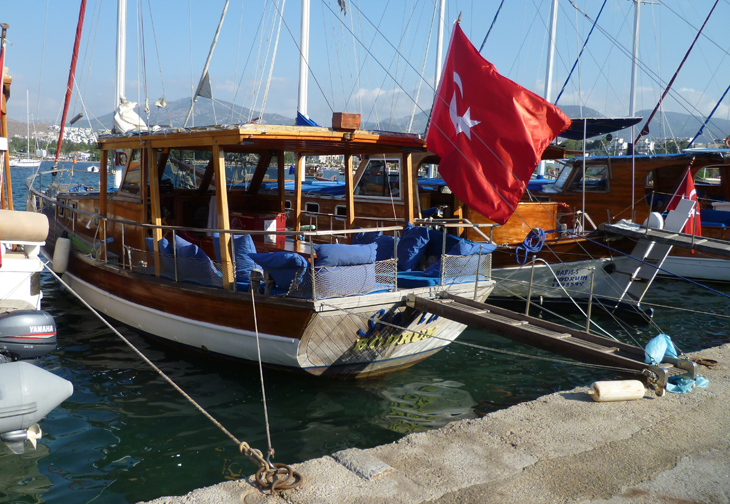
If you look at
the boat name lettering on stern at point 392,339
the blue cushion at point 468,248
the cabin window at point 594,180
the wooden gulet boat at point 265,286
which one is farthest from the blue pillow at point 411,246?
the cabin window at point 594,180

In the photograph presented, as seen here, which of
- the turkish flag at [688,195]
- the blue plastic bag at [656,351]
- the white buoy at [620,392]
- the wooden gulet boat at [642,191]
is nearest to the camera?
the white buoy at [620,392]

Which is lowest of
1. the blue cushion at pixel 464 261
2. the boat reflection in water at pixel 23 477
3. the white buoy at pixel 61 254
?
the boat reflection in water at pixel 23 477

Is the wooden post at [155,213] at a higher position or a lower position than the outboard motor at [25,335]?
higher

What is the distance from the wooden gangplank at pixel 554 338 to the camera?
17.2 feet

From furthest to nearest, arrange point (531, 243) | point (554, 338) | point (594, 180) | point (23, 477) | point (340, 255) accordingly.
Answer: point (594, 180)
point (531, 243)
point (340, 255)
point (554, 338)
point (23, 477)

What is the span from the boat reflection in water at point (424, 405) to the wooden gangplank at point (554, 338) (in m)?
1.23

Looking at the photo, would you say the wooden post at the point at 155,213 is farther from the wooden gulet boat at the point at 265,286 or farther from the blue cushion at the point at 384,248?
the blue cushion at the point at 384,248

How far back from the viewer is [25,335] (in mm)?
5926

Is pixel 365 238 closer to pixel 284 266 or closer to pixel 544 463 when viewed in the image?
pixel 284 266

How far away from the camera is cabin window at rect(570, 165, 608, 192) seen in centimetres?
1452

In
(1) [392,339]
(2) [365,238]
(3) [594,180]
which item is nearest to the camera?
(1) [392,339]

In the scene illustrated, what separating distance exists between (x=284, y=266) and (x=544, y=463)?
3.51 m

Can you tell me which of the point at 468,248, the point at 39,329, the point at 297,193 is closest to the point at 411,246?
the point at 468,248

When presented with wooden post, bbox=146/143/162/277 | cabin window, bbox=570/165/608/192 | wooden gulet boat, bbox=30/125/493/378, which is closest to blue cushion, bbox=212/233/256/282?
wooden gulet boat, bbox=30/125/493/378
